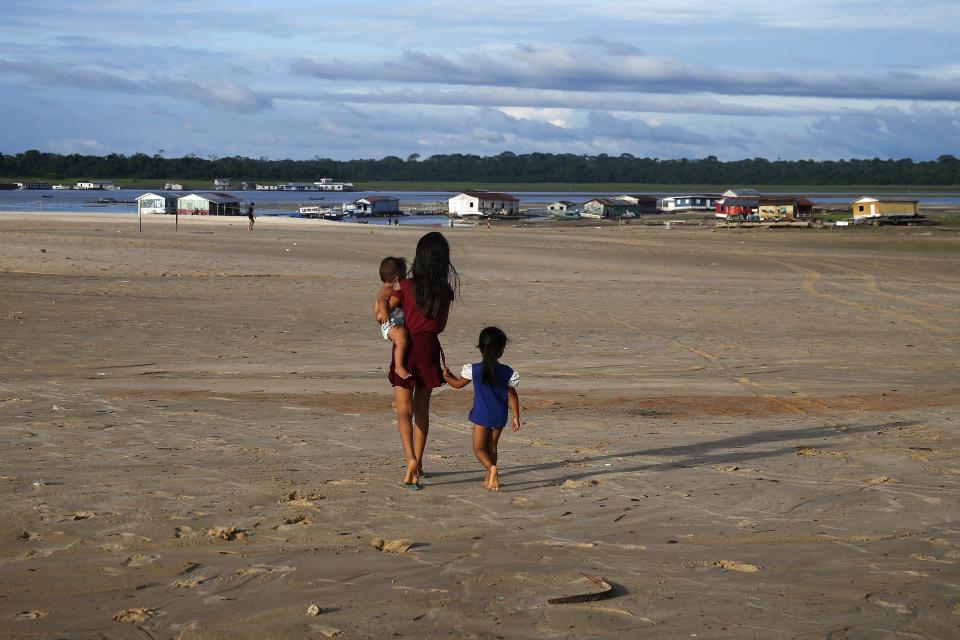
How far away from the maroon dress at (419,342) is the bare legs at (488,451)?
1.46 feet

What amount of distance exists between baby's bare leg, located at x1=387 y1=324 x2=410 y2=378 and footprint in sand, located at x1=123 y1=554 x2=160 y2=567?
223 centimetres

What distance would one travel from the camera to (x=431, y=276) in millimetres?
7328

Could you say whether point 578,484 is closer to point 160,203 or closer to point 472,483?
point 472,483

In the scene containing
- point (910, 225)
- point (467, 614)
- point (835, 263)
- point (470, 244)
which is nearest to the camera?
point (467, 614)

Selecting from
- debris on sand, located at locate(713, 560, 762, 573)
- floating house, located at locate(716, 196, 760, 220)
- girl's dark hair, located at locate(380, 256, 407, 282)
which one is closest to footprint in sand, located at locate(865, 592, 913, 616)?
debris on sand, located at locate(713, 560, 762, 573)

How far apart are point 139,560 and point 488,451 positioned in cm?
256

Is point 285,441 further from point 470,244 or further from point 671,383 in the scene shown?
point 470,244

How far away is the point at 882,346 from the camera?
16141mm

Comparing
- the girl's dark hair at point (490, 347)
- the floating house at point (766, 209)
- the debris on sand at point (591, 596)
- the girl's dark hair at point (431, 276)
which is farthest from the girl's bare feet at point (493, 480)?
the floating house at point (766, 209)

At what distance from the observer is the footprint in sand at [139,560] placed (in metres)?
5.54

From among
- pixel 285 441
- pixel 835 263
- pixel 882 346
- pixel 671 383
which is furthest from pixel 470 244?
pixel 285 441

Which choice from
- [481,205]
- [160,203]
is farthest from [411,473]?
[481,205]

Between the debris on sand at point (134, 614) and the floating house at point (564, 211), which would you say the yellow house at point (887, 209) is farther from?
the debris on sand at point (134, 614)

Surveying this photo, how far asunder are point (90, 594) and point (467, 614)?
5.56ft
